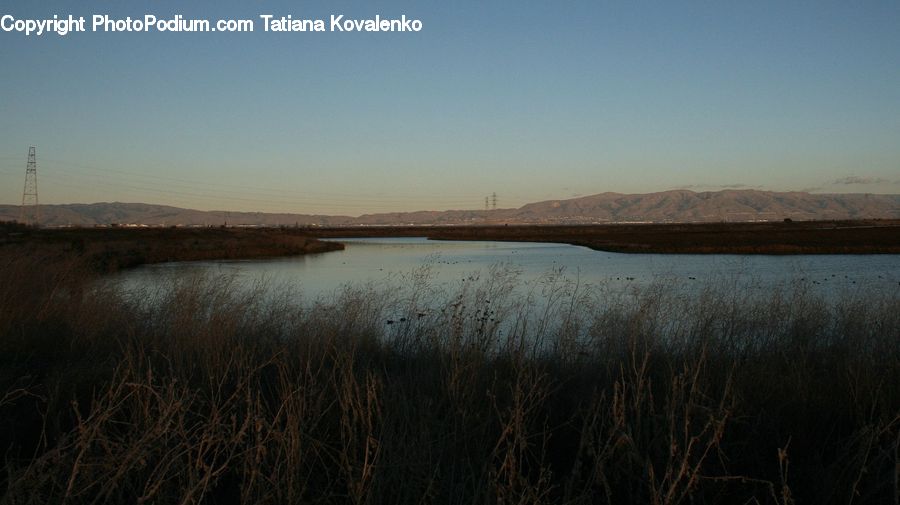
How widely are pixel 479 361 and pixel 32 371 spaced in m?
4.56

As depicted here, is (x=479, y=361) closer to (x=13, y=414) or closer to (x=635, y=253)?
(x=13, y=414)

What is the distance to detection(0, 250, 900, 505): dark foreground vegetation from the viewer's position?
4.20 metres

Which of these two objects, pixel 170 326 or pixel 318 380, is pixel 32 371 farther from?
pixel 318 380

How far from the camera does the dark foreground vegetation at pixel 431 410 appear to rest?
13.8ft

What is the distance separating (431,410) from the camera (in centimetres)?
582

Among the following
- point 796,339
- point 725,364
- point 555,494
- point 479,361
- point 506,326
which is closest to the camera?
point 555,494

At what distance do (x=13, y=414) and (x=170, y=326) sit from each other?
3501mm

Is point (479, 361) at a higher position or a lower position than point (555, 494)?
higher

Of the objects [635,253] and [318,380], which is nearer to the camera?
[318,380]

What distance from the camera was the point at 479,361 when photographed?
6664mm

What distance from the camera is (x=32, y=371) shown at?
710cm

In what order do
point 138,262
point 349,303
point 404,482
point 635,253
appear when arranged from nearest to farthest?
point 404,482 → point 349,303 → point 138,262 → point 635,253

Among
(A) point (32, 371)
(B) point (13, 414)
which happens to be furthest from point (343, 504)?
(A) point (32, 371)

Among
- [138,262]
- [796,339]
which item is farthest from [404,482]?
[138,262]
